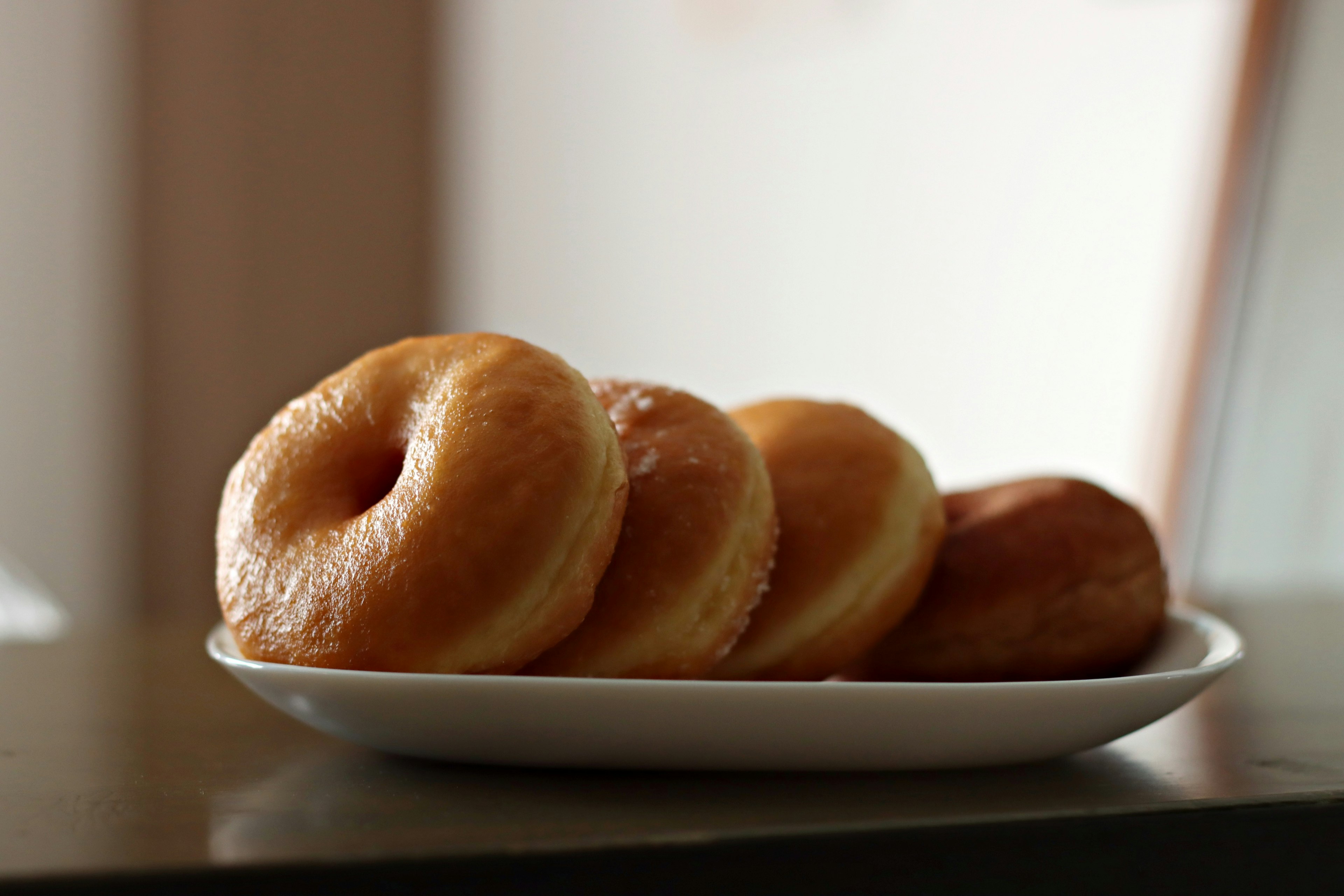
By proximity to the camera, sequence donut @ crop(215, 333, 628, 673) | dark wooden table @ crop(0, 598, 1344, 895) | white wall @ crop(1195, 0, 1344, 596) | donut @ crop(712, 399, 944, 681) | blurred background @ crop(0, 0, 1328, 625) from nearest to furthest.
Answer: dark wooden table @ crop(0, 598, 1344, 895) < donut @ crop(215, 333, 628, 673) < donut @ crop(712, 399, 944, 681) < white wall @ crop(1195, 0, 1344, 596) < blurred background @ crop(0, 0, 1328, 625)

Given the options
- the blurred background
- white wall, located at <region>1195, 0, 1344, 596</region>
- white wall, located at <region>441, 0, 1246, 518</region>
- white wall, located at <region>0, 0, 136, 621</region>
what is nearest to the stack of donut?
white wall, located at <region>1195, 0, 1344, 596</region>

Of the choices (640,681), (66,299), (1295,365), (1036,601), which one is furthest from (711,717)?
(66,299)

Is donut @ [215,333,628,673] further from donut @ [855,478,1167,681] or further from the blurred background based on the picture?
the blurred background

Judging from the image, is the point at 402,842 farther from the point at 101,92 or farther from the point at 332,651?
the point at 101,92

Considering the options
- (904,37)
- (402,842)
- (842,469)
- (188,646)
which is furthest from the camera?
(904,37)

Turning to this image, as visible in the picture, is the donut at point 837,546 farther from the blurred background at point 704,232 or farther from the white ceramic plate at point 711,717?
the blurred background at point 704,232

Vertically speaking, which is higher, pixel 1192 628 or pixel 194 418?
pixel 1192 628

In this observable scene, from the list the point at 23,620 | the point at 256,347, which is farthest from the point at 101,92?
the point at 23,620
